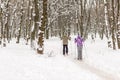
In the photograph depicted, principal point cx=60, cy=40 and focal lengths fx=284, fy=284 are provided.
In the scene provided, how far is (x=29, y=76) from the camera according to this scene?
1198cm

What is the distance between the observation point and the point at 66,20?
54500mm

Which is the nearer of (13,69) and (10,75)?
(10,75)

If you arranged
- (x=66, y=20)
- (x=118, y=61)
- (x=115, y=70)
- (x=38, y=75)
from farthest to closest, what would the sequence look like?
(x=66, y=20), (x=118, y=61), (x=115, y=70), (x=38, y=75)

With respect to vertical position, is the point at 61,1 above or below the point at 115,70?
above

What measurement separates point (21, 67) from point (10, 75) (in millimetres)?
2013

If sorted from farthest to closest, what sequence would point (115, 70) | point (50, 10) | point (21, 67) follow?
point (50, 10), point (115, 70), point (21, 67)

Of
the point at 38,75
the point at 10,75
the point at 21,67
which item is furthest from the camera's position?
the point at 21,67

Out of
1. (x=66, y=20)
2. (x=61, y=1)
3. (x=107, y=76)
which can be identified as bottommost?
(x=107, y=76)

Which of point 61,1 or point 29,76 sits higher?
point 61,1

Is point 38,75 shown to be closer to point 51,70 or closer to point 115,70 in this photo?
point 51,70

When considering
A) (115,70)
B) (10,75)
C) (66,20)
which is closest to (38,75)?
(10,75)

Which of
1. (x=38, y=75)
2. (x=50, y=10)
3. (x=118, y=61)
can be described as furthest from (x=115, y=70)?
(x=50, y=10)

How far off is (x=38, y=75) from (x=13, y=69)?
1.30 meters

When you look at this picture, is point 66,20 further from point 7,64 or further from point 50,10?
point 7,64
